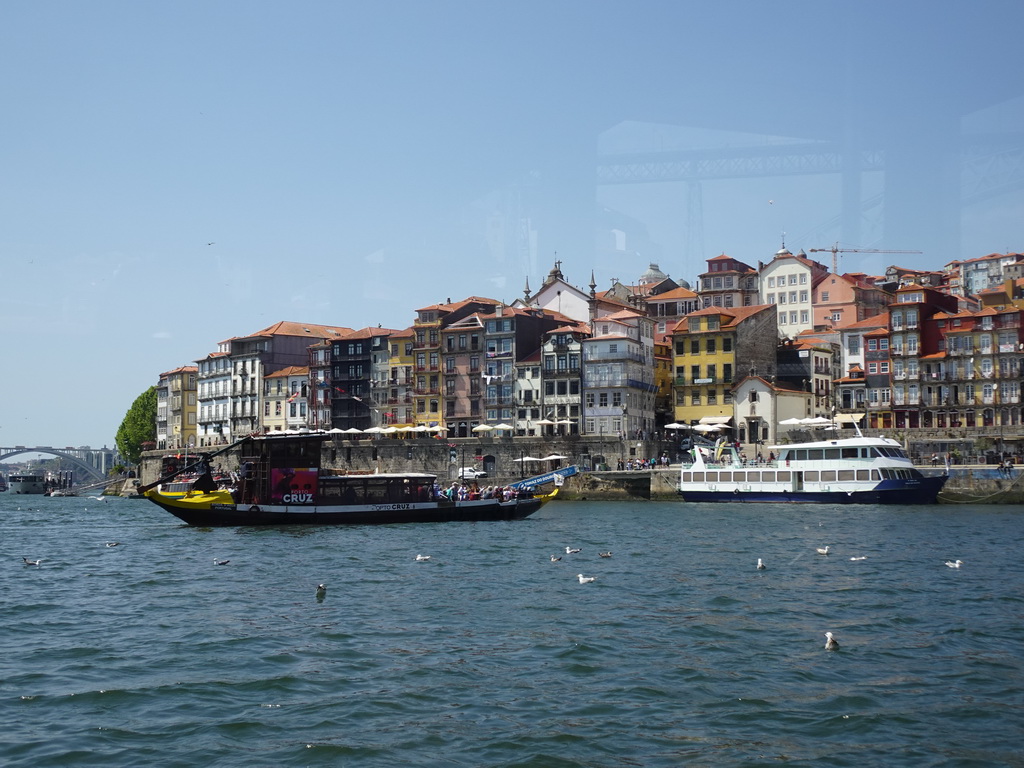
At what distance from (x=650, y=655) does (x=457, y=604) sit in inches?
279

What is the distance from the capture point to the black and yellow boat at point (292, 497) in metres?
52.0

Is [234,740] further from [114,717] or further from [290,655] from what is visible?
[290,655]

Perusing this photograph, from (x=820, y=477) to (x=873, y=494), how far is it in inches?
143

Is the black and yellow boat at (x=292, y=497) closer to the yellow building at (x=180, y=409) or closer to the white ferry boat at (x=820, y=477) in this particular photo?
the white ferry boat at (x=820, y=477)

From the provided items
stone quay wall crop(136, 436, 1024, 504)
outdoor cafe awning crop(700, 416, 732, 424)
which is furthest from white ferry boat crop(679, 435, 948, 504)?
outdoor cafe awning crop(700, 416, 732, 424)

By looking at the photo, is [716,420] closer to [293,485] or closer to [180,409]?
[293,485]

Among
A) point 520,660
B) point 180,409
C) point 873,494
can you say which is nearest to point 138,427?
point 180,409

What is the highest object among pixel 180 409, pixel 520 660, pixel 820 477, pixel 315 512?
pixel 180 409

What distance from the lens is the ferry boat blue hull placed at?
6353 cm

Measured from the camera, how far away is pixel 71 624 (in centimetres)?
2400

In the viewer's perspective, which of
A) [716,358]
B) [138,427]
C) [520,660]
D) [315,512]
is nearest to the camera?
[520,660]

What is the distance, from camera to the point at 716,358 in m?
87.1

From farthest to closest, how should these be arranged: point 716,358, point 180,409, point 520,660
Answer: point 180,409 < point 716,358 < point 520,660

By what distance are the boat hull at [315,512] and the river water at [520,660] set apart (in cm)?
1413
